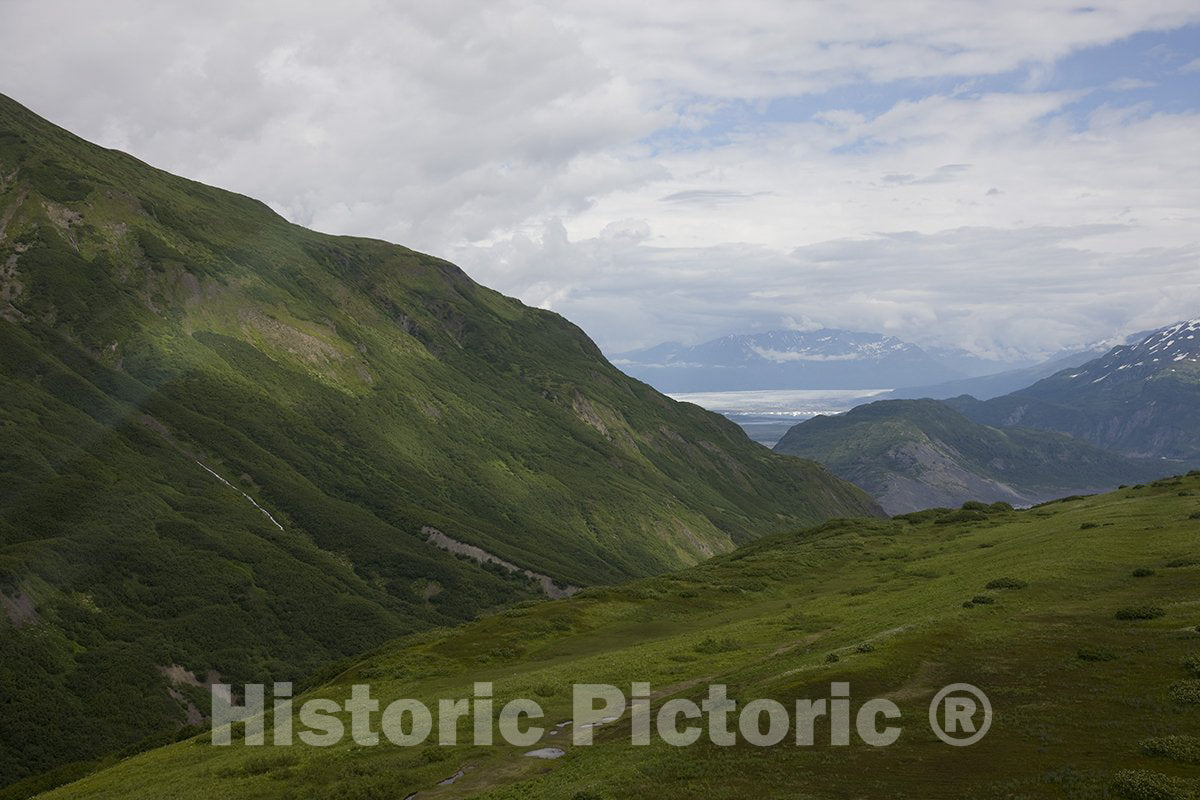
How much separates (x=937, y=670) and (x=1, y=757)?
144 m

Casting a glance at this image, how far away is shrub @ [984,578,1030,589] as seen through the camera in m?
56.1

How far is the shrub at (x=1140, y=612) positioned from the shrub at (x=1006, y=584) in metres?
9.88

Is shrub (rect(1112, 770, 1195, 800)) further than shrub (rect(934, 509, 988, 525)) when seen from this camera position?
No

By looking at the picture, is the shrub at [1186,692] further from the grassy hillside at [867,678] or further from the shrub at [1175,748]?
the shrub at [1175,748]

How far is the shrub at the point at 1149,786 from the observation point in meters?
26.2

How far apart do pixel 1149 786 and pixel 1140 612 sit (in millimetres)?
21988

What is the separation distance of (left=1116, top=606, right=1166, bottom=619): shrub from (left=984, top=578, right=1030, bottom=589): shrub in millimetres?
9882

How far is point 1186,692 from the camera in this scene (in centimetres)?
3388

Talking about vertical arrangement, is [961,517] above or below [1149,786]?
below

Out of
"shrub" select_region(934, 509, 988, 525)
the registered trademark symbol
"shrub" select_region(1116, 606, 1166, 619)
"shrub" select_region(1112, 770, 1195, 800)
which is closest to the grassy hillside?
"shrub" select_region(1112, 770, 1195, 800)

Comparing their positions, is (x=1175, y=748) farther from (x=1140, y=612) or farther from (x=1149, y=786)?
(x=1140, y=612)

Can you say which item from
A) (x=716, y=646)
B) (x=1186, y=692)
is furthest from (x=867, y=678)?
(x=716, y=646)

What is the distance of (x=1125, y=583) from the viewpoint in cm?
5378

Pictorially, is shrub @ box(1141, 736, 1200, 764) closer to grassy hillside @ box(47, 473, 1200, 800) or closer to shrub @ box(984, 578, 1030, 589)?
grassy hillside @ box(47, 473, 1200, 800)
